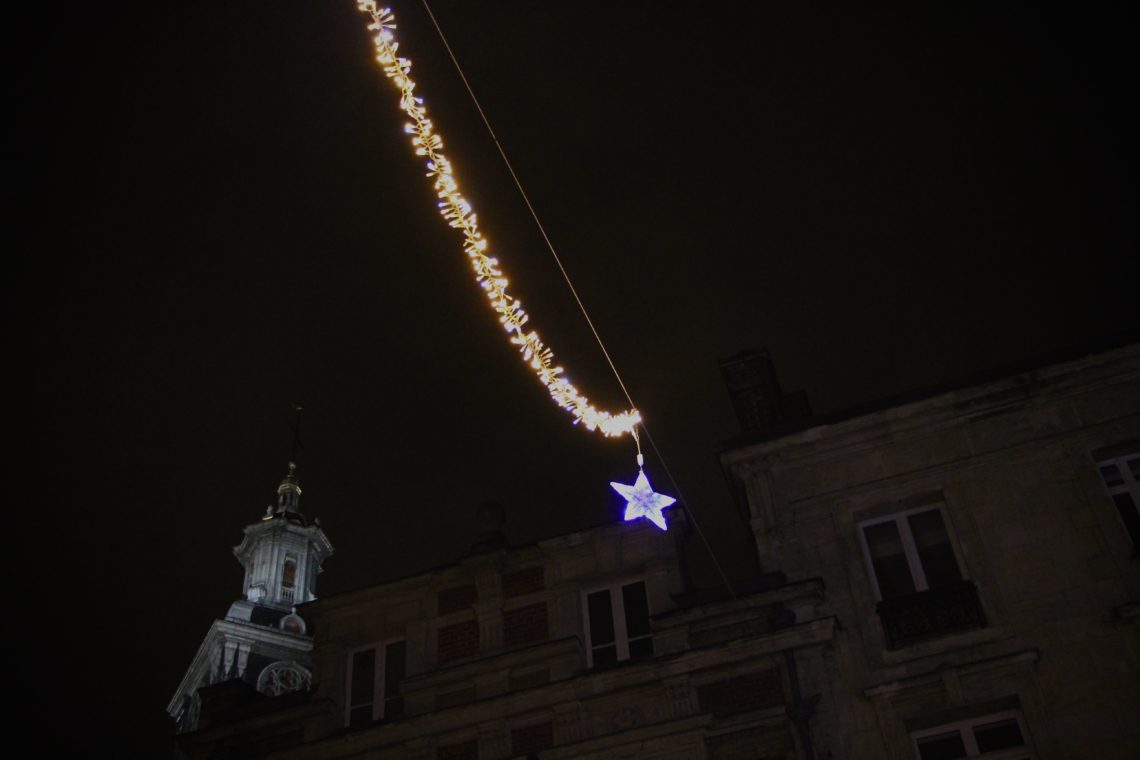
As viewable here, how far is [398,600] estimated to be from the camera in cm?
1831

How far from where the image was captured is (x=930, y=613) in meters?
14.9

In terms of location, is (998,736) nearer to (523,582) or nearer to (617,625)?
(617,625)

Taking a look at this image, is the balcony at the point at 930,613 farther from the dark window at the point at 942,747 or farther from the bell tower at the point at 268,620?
the bell tower at the point at 268,620

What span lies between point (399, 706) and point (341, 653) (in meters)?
1.51

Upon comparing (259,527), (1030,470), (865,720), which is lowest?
(865,720)

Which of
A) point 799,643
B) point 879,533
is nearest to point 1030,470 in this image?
point 879,533

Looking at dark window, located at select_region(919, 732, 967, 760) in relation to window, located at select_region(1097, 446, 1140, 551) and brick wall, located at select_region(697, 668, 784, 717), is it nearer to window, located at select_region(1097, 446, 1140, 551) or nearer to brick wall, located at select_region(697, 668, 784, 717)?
brick wall, located at select_region(697, 668, 784, 717)

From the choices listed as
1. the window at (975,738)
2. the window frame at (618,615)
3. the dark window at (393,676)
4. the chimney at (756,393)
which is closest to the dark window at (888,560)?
the window at (975,738)

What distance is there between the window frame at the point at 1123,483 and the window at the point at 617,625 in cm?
644

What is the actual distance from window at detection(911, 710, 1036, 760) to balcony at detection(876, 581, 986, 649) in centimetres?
117

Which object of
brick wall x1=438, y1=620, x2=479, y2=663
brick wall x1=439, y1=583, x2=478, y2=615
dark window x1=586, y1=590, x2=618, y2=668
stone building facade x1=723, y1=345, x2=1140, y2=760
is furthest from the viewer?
brick wall x1=439, y1=583, x2=478, y2=615

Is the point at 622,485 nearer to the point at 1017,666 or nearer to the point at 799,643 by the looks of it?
the point at 799,643

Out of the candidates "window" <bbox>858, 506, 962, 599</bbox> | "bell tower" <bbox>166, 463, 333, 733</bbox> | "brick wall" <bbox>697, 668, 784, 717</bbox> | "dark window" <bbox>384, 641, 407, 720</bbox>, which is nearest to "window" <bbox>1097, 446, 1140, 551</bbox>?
"window" <bbox>858, 506, 962, 599</bbox>

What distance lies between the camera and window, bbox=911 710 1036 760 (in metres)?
13.7
